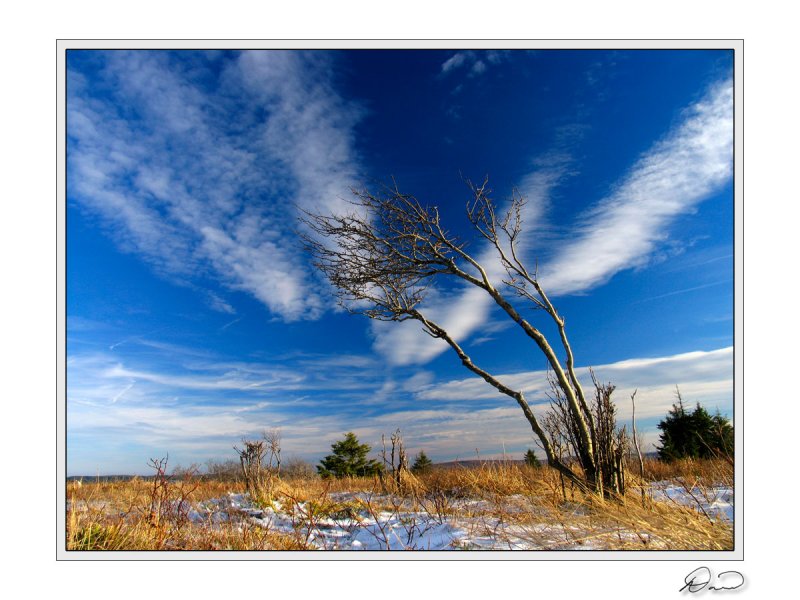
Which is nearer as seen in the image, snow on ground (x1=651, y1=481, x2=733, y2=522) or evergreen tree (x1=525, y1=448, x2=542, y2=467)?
snow on ground (x1=651, y1=481, x2=733, y2=522)

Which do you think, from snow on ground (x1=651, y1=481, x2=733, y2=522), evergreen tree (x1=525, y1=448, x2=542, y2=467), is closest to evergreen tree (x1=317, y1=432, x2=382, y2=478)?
evergreen tree (x1=525, y1=448, x2=542, y2=467)

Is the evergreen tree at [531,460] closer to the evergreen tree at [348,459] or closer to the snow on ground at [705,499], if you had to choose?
the snow on ground at [705,499]

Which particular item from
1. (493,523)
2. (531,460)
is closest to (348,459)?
(531,460)

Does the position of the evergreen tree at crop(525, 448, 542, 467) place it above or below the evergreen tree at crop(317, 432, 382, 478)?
above
